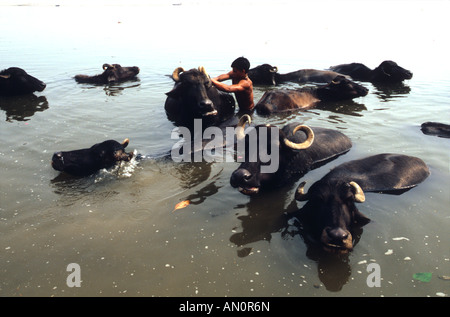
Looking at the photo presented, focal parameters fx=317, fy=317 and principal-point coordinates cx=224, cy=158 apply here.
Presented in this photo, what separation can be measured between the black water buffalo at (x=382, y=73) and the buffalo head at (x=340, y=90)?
129 inches

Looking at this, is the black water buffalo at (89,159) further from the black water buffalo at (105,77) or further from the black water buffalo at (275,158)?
the black water buffalo at (105,77)

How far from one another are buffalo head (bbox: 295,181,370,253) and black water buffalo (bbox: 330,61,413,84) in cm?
1048

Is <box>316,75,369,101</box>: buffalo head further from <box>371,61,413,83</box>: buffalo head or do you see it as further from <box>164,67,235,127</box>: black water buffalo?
<box>164,67,235,127</box>: black water buffalo

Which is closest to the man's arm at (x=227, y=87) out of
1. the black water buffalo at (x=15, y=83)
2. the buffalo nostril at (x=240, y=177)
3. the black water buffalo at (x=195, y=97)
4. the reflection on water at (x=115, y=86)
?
the black water buffalo at (x=195, y=97)

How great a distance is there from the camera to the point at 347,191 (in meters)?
3.81

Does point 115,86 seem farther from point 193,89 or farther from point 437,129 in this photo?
point 437,129

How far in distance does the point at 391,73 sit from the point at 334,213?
433 inches

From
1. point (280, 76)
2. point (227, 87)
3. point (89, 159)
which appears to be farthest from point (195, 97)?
point (280, 76)

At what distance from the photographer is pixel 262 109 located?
28.6 feet

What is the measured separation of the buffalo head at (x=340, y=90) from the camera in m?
10.1

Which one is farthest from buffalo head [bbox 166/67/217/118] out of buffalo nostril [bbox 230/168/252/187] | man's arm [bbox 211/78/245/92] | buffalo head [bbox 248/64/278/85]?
buffalo head [bbox 248/64/278/85]
